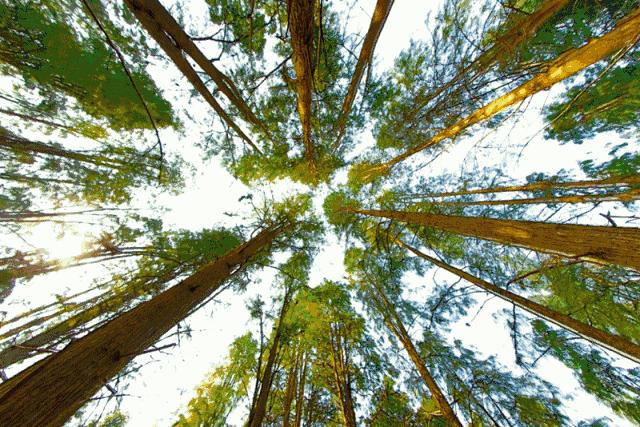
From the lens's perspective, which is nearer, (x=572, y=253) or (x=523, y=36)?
(x=572, y=253)

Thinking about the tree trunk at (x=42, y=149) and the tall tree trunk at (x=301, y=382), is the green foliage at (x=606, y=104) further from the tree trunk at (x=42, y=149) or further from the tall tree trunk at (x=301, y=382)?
the tree trunk at (x=42, y=149)

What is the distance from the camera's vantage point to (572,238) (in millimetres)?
1890

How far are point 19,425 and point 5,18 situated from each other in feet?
17.9

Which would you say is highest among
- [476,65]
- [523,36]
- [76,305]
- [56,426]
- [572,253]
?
[476,65]

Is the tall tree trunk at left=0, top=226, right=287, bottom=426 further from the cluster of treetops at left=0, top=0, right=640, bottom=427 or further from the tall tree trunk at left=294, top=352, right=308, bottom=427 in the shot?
the tall tree trunk at left=294, top=352, right=308, bottom=427

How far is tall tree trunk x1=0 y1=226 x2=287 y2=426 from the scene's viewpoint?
3.16 feet

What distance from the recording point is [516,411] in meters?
3.33

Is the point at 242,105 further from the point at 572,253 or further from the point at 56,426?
the point at 572,253

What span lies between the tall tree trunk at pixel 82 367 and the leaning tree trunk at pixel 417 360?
3292 mm

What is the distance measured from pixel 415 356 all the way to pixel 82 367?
4.33m

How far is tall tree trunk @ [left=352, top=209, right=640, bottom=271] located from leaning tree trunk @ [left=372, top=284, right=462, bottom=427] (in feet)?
7.20

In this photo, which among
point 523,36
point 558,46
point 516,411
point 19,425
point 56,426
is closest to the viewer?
point 19,425

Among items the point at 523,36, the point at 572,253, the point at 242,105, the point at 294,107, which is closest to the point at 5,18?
the point at 242,105

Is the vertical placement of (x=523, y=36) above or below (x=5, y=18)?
below
